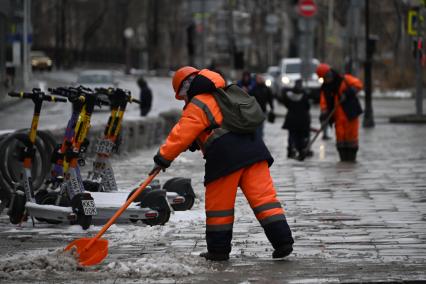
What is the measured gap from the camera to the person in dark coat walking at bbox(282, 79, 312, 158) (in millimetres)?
22203

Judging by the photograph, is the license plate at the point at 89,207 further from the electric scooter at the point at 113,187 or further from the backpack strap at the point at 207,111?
the backpack strap at the point at 207,111

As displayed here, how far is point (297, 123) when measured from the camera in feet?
73.0

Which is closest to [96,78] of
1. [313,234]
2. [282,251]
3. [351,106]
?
[351,106]

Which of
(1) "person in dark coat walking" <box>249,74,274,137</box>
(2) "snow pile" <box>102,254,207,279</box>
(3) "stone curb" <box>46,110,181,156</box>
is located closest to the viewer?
(2) "snow pile" <box>102,254,207,279</box>

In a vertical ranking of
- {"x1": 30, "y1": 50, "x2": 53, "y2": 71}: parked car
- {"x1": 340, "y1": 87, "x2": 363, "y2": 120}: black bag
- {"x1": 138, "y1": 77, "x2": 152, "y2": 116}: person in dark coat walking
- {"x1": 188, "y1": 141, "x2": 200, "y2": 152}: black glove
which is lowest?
{"x1": 30, "y1": 50, "x2": 53, "y2": 71}: parked car

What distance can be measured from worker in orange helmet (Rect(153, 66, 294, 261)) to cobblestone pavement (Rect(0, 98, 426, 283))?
204 mm

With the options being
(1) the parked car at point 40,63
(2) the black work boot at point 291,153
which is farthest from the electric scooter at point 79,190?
(1) the parked car at point 40,63

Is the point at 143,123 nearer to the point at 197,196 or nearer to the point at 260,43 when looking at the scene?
the point at 197,196

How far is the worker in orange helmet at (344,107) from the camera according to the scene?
20531mm

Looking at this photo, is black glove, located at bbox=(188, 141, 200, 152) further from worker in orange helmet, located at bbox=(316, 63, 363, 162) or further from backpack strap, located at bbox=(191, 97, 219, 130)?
worker in orange helmet, located at bbox=(316, 63, 363, 162)

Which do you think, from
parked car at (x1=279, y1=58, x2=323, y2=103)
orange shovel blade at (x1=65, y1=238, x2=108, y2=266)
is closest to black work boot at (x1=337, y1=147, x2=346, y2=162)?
orange shovel blade at (x1=65, y1=238, x2=108, y2=266)

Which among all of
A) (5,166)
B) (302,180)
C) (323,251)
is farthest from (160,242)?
(302,180)

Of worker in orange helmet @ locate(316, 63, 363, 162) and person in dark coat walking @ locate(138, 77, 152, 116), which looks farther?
person in dark coat walking @ locate(138, 77, 152, 116)

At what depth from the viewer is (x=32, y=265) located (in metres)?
9.59
